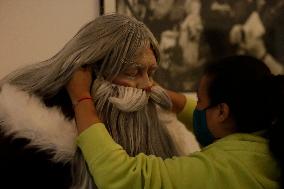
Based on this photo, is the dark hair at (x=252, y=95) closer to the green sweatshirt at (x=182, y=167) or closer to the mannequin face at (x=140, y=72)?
the green sweatshirt at (x=182, y=167)

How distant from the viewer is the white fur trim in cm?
81

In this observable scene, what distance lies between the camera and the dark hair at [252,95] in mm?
821

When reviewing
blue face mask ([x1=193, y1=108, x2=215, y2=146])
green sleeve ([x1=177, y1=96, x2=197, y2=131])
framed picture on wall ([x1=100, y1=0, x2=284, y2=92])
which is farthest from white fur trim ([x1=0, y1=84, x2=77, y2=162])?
framed picture on wall ([x1=100, y1=0, x2=284, y2=92])

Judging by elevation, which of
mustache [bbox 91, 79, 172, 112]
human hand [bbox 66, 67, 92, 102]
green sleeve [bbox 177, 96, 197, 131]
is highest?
human hand [bbox 66, 67, 92, 102]

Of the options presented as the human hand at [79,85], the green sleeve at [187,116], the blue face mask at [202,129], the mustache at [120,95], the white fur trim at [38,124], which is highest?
the human hand at [79,85]

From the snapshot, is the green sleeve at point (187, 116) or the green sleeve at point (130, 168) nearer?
the green sleeve at point (130, 168)

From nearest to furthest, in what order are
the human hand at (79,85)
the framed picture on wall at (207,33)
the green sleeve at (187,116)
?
the human hand at (79,85) < the green sleeve at (187,116) < the framed picture on wall at (207,33)

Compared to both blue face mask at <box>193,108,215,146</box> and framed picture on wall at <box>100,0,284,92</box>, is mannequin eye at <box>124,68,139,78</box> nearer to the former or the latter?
blue face mask at <box>193,108,215,146</box>

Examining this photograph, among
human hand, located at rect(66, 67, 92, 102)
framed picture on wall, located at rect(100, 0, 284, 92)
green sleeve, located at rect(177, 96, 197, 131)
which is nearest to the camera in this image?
human hand, located at rect(66, 67, 92, 102)

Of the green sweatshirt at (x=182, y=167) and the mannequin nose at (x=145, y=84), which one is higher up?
the mannequin nose at (x=145, y=84)

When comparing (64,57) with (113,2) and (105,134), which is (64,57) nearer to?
(105,134)

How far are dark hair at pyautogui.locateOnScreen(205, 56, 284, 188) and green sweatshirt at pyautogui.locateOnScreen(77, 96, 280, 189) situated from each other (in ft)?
0.18

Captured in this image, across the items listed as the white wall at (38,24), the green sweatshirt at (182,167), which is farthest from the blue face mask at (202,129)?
the white wall at (38,24)

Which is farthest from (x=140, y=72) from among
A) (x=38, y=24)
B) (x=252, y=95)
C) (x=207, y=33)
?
(x=38, y=24)
